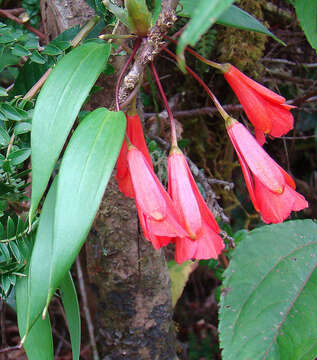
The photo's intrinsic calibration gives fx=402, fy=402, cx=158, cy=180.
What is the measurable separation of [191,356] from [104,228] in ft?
2.06

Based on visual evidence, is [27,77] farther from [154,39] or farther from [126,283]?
[126,283]

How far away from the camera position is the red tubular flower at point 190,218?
498mm

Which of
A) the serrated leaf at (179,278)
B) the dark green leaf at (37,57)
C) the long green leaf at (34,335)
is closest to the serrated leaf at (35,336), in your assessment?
the long green leaf at (34,335)

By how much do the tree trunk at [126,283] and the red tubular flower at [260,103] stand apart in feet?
1.01

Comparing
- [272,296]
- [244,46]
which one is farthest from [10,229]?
[244,46]

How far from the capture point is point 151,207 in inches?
18.7

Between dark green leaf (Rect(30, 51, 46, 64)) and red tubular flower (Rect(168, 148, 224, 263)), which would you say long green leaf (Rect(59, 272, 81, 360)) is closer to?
red tubular flower (Rect(168, 148, 224, 263))

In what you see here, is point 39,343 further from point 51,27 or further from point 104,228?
point 51,27

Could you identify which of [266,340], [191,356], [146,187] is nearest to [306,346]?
[266,340]

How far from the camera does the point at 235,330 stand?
2.15ft

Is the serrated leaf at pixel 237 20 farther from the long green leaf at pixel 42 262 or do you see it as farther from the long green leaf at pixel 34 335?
the long green leaf at pixel 34 335

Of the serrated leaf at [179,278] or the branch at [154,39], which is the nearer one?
the branch at [154,39]

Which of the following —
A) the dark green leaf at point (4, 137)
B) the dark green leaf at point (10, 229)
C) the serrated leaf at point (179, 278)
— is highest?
the dark green leaf at point (4, 137)

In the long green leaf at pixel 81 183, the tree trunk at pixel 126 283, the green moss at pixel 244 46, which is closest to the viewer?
the long green leaf at pixel 81 183
